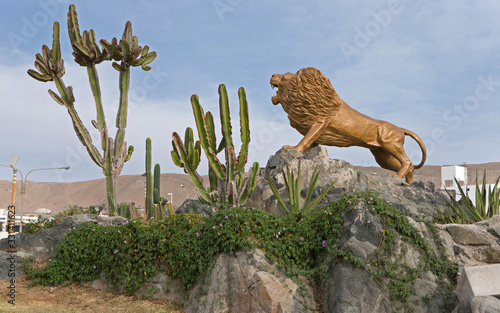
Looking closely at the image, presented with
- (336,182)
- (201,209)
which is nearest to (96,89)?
(201,209)

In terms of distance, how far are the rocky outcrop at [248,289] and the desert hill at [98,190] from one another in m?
69.2

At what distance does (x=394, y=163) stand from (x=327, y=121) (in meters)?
2.34

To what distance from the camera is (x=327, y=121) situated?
11586 mm

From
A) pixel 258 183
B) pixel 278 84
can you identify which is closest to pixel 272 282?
pixel 258 183

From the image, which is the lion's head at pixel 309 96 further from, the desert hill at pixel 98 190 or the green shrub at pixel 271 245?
the desert hill at pixel 98 190

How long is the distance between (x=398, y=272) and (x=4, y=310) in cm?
534

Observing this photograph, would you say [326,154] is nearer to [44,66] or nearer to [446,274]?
[446,274]

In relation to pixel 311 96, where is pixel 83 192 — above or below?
below

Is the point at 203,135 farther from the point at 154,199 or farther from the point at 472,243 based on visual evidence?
the point at 472,243

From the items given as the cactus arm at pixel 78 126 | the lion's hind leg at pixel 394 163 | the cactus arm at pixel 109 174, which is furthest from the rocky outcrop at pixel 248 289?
the lion's hind leg at pixel 394 163

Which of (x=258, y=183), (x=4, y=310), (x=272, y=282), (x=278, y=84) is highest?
(x=278, y=84)

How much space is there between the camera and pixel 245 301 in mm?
5863

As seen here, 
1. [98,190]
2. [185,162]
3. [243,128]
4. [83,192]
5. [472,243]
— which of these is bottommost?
[472,243]

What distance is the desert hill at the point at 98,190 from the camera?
78188 millimetres
